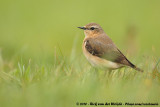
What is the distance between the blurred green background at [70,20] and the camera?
1424 centimetres

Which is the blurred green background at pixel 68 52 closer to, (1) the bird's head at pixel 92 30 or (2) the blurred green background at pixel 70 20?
(2) the blurred green background at pixel 70 20

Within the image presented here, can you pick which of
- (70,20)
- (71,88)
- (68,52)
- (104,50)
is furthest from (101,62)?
(70,20)

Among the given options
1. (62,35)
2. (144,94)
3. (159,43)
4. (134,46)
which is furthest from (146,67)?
(62,35)

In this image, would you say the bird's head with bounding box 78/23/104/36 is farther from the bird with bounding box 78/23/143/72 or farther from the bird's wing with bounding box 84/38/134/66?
the bird's wing with bounding box 84/38/134/66

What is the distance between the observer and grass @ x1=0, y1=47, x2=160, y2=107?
190 inches

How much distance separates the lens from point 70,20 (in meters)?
17.0

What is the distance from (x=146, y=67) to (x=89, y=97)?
247 centimetres

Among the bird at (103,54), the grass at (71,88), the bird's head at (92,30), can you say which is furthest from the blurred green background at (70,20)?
the grass at (71,88)

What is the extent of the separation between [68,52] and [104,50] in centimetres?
462

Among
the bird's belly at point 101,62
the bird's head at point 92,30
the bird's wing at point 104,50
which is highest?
the bird's head at point 92,30

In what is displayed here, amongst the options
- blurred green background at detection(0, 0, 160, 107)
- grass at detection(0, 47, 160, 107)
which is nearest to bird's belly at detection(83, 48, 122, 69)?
blurred green background at detection(0, 0, 160, 107)

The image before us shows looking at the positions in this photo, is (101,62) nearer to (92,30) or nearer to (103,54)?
(103,54)

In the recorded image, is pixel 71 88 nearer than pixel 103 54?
Yes

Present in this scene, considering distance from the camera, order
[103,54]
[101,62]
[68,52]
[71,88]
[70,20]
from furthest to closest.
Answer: [70,20] < [68,52] < [103,54] < [101,62] < [71,88]
